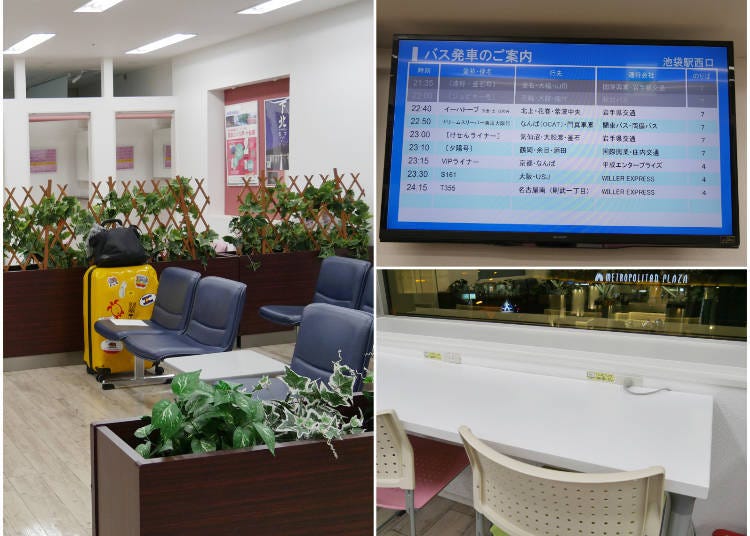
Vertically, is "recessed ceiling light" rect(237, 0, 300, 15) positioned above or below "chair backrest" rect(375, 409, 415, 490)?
above

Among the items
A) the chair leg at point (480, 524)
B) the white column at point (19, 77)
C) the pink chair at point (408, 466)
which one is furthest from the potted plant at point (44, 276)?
the white column at point (19, 77)

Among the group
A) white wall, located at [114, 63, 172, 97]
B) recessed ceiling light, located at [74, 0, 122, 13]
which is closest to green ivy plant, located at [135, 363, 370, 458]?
recessed ceiling light, located at [74, 0, 122, 13]

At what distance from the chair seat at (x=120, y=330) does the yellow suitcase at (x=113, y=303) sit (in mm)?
211

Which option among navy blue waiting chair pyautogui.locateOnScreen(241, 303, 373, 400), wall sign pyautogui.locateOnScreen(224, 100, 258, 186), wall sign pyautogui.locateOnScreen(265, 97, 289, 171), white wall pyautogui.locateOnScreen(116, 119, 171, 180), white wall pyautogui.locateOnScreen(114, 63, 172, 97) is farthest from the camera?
white wall pyautogui.locateOnScreen(116, 119, 171, 180)

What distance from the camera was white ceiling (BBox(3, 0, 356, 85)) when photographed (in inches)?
336

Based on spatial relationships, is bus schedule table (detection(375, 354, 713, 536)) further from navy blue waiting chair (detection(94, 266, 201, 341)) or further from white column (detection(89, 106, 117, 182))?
white column (detection(89, 106, 117, 182))

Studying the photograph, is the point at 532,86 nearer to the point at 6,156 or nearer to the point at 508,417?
the point at 508,417

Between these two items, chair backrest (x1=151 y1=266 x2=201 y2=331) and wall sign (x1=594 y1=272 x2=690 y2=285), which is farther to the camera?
chair backrest (x1=151 y1=266 x2=201 y2=331)

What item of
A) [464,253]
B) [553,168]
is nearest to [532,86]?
[553,168]

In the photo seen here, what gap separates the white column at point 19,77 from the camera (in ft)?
39.6

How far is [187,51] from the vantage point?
1167 cm

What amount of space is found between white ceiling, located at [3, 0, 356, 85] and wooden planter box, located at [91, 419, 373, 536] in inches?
273

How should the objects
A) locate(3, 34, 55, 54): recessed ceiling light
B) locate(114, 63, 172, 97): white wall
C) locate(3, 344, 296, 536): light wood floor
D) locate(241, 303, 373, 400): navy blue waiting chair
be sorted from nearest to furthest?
locate(241, 303, 373, 400): navy blue waiting chair → locate(3, 344, 296, 536): light wood floor → locate(3, 34, 55, 54): recessed ceiling light → locate(114, 63, 172, 97): white wall

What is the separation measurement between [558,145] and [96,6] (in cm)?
876
